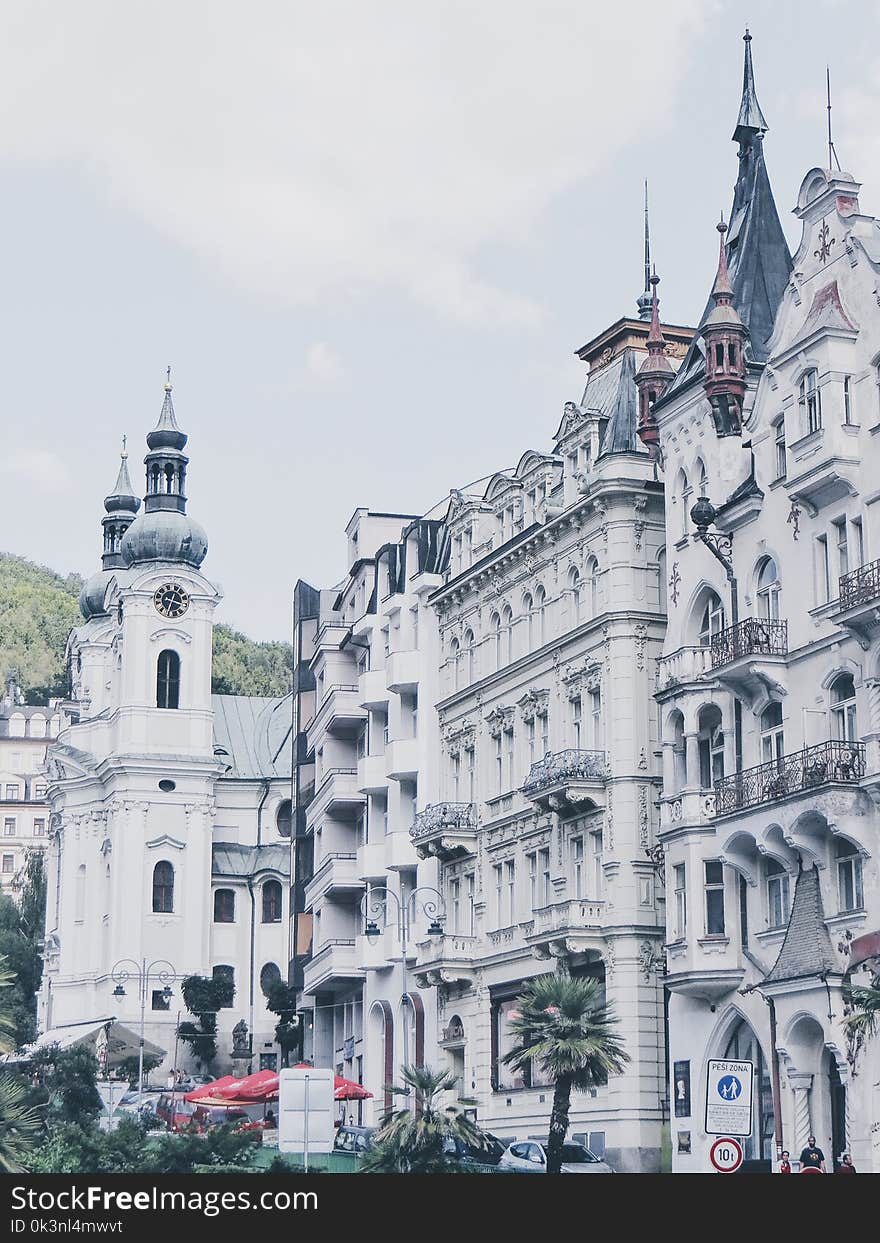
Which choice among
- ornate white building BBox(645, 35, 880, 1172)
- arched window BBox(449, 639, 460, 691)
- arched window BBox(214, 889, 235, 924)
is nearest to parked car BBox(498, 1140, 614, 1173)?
ornate white building BBox(645, 35, 880, 1172)

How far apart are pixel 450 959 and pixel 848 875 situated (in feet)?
76.2

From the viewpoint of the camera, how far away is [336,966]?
8469 centimetres

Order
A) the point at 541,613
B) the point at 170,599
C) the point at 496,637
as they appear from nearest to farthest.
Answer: the point at 541,613 → the point at 496,637 → the point at 170,599

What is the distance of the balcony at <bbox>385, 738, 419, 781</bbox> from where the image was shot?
7869 cm

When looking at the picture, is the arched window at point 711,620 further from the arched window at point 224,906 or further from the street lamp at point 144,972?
the arched window at point 224,906

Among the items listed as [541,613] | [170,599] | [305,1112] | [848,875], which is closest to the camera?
[305,1112]

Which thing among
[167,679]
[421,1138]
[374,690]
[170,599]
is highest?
[170,599]

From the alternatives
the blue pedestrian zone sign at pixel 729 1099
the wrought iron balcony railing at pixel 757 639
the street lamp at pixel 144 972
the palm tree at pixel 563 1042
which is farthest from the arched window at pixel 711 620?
the street lamp at pixel 144 972

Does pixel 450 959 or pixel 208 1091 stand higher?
pixel 450 959

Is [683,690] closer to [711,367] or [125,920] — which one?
[711,367]

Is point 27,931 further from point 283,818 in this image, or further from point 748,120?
point 748,120

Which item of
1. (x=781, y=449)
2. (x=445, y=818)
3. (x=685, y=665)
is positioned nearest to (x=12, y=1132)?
(x=685, y=665)

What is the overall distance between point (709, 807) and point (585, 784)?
7.04m

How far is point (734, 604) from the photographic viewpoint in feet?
186
